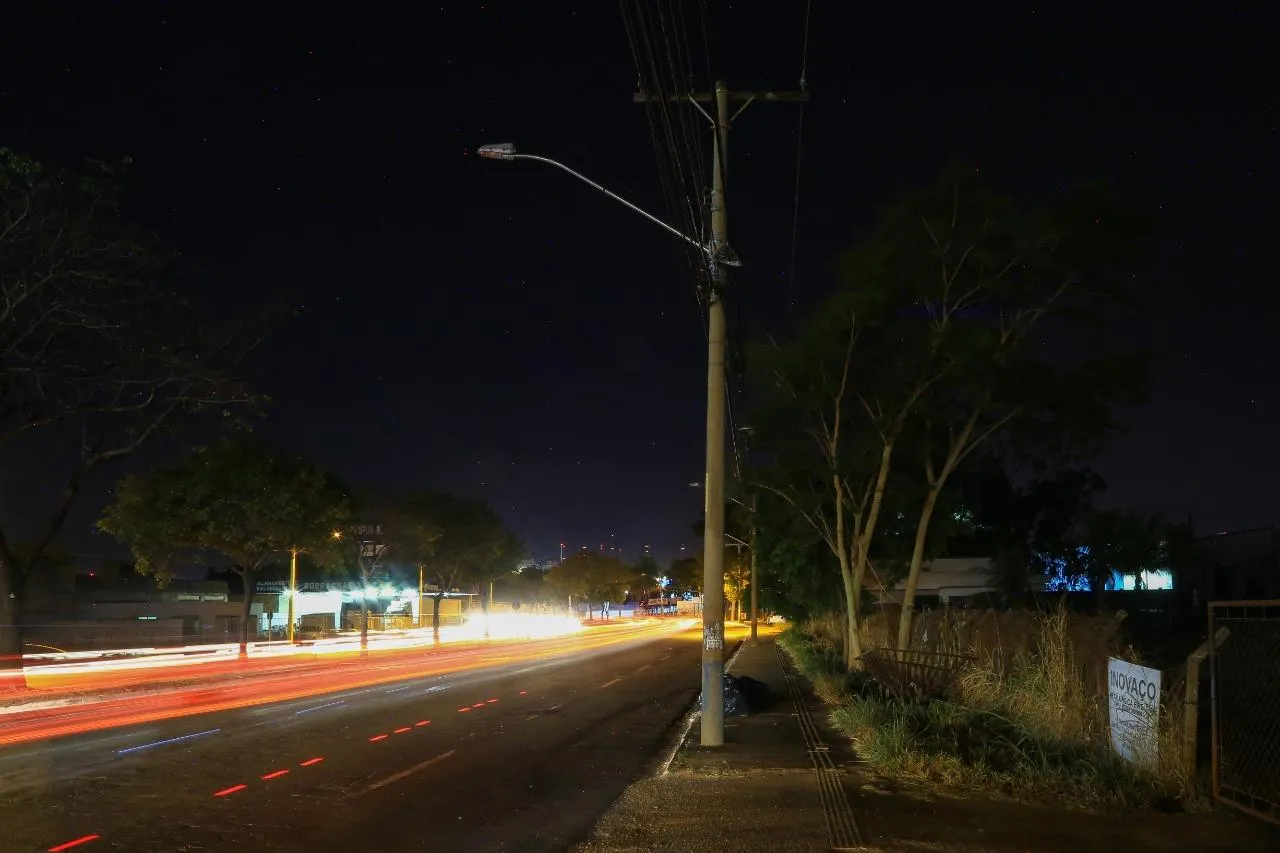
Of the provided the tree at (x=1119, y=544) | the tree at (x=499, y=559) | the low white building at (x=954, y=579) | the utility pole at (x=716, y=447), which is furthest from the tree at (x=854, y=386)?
the tree at (x=499, y=559)

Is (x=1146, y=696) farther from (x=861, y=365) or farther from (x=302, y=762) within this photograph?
(x=861, y=365)

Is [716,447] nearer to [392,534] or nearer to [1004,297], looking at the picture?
[1004,297]

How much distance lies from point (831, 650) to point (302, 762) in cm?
2304

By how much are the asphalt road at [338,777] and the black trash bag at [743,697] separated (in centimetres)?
126

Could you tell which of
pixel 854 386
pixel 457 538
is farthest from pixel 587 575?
pixel 854 386

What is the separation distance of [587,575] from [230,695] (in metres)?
123

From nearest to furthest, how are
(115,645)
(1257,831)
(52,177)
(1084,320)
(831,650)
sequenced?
(1257,831), (1084,320), (52,177), (831,650), (115,645)

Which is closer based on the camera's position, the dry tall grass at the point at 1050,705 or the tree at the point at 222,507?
the dry tall grass at the point at 1050,705

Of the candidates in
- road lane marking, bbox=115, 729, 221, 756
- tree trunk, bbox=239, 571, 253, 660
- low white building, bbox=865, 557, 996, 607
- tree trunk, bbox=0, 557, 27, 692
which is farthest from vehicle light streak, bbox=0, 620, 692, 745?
low white building, bbox=865, 557, 996, 607

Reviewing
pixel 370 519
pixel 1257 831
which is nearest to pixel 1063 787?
pixel 1257 831

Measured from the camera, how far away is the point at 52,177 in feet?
80.5

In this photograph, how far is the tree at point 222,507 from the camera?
43.4 meters

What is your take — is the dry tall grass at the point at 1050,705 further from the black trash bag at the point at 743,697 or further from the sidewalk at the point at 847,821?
the black trash bag at the point at 743,697

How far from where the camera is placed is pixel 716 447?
1566 centimetres
